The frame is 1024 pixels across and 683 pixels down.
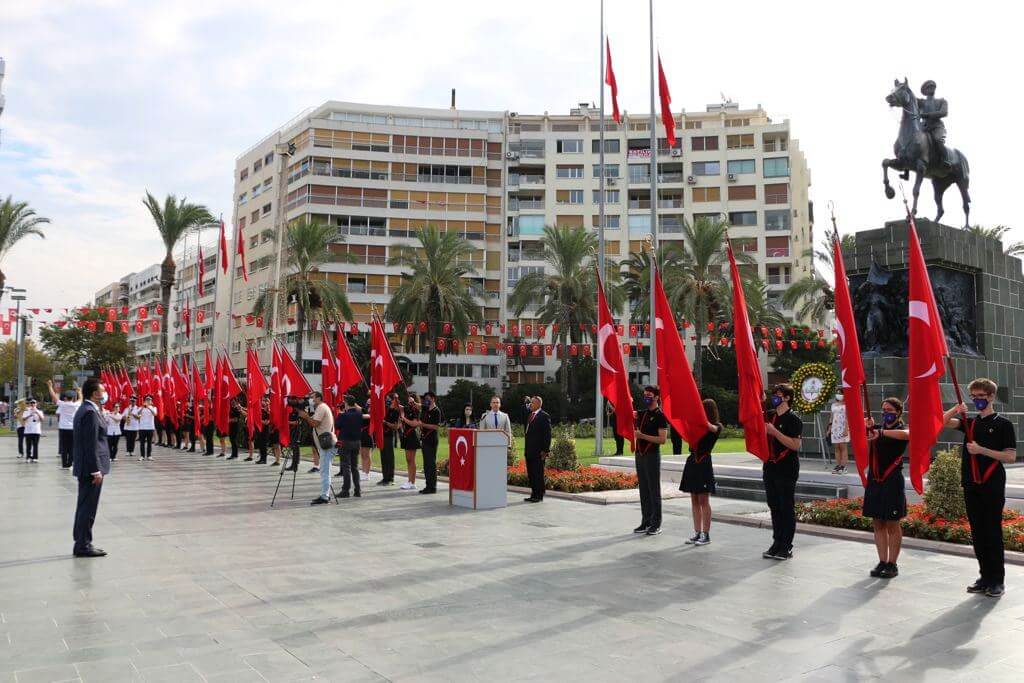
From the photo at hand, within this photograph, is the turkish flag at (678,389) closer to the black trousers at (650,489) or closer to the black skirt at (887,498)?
the black trousers at (650,489)

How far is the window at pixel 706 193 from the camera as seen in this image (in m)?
72.6

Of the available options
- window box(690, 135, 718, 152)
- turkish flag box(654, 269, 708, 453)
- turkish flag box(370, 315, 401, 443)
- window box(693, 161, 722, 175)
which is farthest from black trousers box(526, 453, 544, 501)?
window box(690, 135, 718, 152)

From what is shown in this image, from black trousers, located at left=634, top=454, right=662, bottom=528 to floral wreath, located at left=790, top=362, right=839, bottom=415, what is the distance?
9.82 m

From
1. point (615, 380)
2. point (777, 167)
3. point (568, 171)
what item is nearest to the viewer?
point (615, 380)

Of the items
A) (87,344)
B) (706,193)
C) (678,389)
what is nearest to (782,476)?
(678,389)

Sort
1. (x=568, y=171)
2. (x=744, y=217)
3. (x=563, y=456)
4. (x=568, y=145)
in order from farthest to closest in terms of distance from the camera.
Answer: (x=568, y=145)
(x=568, y=171)
(x=744, y=217)
(x=563, y=456)

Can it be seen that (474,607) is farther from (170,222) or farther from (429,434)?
(170,222)

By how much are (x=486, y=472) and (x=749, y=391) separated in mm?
5329

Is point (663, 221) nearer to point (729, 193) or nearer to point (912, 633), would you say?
point (729, 193)

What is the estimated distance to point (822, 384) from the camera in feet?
63.2

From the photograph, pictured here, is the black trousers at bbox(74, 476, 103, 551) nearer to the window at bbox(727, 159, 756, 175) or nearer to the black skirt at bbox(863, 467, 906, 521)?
the black skirt at bbox(863, 467, 906, 521)

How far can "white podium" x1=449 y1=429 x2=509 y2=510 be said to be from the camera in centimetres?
1324

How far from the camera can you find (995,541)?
7.13m

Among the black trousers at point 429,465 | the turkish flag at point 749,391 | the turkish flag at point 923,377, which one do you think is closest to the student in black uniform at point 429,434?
the black trousers at point 429,465
